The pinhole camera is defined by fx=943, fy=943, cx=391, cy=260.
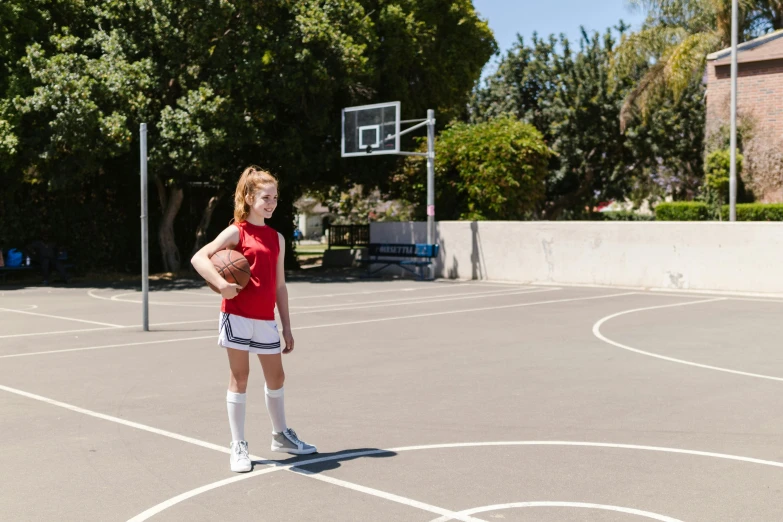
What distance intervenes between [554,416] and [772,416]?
6.10ft

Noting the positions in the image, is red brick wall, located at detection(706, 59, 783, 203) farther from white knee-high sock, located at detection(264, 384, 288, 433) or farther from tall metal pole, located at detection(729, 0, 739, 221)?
white knee-high sock, located at detection(264, 384, 288, 433)

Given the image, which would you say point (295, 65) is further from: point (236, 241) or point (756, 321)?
point (236, 241)

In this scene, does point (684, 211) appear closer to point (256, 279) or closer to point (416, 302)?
point (416, 302)

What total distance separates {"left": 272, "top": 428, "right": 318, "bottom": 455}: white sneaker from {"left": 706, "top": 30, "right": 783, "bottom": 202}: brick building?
25505 mm

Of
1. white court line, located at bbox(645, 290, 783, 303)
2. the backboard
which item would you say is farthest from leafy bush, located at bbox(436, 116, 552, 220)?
white court line, located at bbox(645, 290, 783, 303)

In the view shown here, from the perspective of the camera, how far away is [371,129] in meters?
27.8

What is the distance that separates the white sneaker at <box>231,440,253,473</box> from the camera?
6.23 m

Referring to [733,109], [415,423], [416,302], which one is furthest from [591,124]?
[415,423]

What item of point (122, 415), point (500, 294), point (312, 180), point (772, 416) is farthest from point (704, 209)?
point (122, 415)

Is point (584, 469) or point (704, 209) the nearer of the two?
point (584, 469)

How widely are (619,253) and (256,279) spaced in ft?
61.2

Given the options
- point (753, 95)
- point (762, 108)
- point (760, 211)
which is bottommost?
point (760, 211)

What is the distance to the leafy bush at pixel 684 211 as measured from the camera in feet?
93.4

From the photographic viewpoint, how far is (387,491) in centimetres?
582
